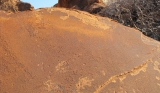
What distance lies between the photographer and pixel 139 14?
6.31 m

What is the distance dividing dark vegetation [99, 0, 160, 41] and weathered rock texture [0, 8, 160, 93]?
3960 mm

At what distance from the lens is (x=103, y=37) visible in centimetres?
162

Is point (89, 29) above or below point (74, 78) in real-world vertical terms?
above

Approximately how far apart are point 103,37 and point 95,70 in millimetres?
248

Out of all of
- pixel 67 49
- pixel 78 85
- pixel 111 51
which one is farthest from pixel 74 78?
pixel 111 51

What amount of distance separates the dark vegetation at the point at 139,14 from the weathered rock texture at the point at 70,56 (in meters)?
3.96

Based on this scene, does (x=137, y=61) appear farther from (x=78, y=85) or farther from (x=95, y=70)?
(x=78, y=85)

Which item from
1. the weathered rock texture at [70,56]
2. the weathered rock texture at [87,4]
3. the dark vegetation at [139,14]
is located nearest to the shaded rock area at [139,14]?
the dark vegetation at [139,14]

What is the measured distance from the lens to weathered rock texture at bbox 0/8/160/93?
4.52 feet

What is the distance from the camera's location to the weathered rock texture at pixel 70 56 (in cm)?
138

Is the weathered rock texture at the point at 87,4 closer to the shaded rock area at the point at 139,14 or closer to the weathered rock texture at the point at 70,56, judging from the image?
the shaded rock area at the point at 139,14

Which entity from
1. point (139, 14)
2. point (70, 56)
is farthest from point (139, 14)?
point (70, 56)

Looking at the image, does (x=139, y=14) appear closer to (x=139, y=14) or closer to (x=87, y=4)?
(x=139, y=14)

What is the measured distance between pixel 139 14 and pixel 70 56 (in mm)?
5066
